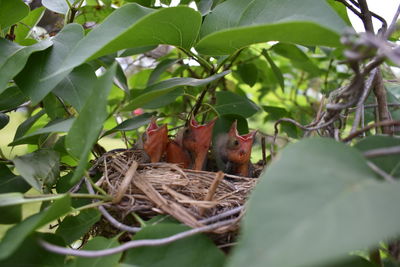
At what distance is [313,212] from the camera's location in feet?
0.97

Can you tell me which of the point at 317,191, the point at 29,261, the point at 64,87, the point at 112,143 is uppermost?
the point at 317,191

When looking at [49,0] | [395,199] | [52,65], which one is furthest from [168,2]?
[395,199]

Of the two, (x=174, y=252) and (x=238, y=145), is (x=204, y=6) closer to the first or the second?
(x=238, y=145)

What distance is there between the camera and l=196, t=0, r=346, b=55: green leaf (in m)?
0.42

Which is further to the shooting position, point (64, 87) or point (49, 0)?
point (49, 0)

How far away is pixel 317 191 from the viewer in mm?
312

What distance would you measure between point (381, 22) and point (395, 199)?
21.8 inches

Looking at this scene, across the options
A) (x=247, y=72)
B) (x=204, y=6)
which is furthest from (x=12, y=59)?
(x=247, y=72)

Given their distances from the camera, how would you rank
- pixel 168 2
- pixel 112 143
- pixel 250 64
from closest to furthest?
1. pixel 168 2
2. pixel 250 64
3. pixel 112 143

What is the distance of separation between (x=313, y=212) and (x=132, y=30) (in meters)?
0.33

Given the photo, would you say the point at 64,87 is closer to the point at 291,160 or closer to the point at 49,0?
the point at 49,0

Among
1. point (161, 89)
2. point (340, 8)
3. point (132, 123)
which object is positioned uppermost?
point (340, 8)

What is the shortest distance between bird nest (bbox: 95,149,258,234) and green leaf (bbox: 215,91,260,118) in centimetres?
21

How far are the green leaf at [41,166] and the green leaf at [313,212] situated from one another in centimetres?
39
